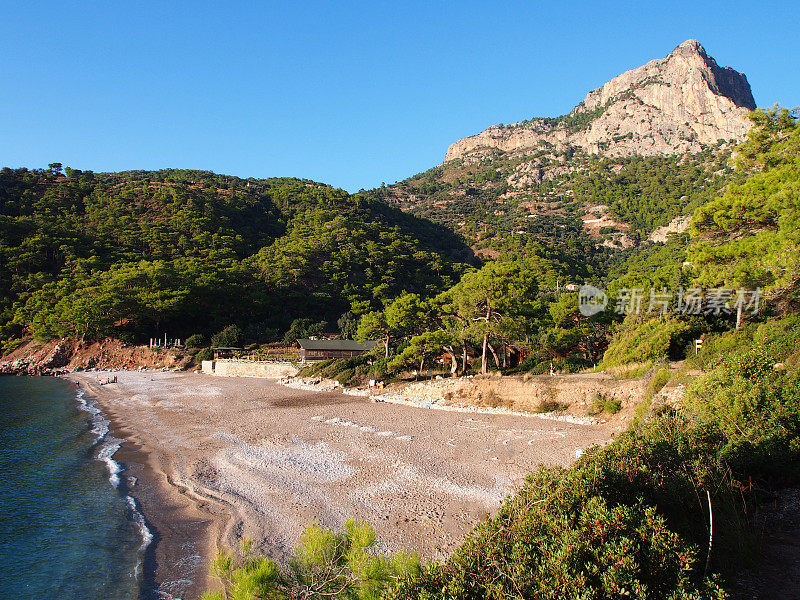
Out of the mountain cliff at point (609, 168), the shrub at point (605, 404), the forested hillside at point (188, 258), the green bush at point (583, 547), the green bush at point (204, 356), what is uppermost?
the mountain cliff at point (609, 168)

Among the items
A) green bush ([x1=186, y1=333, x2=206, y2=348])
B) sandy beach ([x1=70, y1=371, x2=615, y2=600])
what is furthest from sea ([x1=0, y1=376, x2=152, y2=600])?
green bush ([x1=186, y1=333, x2=206, y2=348])

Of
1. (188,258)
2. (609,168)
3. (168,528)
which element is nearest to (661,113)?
(609,168)

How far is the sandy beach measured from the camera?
8.03 m

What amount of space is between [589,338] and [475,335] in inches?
321

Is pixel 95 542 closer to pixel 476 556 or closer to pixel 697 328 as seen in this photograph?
pixel 476 556

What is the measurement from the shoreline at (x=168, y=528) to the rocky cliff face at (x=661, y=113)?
11511 cm

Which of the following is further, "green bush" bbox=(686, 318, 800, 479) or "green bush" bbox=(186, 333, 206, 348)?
"green bush" bbox=(186, 333, 206, 348)

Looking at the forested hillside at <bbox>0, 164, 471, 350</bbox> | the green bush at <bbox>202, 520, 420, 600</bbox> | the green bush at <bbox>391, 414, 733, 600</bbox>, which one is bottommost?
the green bush at <bbox>202, 520, 420, 600</bbox>

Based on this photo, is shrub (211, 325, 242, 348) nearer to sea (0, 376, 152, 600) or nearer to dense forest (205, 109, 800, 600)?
sea (0, 376, 152, 600)

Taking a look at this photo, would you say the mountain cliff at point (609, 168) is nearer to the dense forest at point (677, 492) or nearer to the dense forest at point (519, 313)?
the dense forest at point (519, 313)

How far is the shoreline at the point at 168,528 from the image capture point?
6.75 metres

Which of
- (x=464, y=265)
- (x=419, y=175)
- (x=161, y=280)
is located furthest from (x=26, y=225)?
(x=419, y=175)

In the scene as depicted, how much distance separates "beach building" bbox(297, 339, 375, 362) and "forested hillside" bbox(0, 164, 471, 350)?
916 centimetres

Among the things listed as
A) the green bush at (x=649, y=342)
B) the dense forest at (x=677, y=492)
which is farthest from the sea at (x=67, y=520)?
the green bush at (x=649, y=342)
